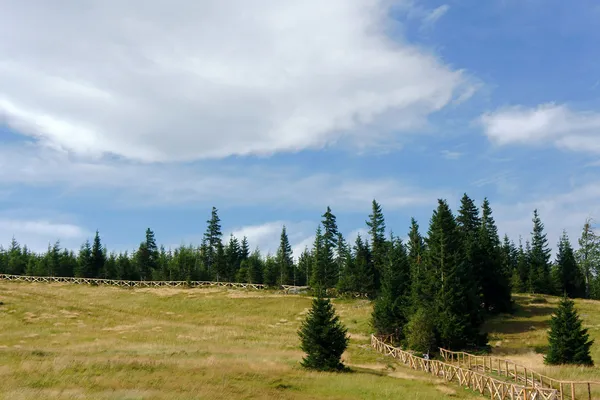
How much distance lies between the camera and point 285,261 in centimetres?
12688

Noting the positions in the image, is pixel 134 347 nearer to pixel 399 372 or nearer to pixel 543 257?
pixel 399 372

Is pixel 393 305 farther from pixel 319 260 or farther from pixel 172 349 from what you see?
pixel 319 260

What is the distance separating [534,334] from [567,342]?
1843cm

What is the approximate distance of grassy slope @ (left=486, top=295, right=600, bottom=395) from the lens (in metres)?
33.4

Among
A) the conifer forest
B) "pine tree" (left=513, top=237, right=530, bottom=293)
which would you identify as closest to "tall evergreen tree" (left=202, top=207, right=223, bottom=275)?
the conifer forest

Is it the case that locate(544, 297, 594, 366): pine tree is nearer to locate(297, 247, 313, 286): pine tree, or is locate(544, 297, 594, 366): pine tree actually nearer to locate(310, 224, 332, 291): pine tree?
locate(310, 224, 332, 291): pine tree

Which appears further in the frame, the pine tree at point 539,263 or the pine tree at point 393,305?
the pine tree at point 539,263

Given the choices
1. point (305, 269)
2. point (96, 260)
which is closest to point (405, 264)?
point (305, 269)

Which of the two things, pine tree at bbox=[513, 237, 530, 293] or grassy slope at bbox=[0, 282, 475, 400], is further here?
pine tree at bbox=[513, 237, 530, 293]

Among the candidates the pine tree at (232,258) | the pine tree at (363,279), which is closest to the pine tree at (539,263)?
→ the pine tree at (363,279)

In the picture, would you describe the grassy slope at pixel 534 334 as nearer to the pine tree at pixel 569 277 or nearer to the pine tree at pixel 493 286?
the pine tree at pixel 493 286

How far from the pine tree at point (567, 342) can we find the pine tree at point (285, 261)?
264 ft

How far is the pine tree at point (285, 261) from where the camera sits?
116438mm

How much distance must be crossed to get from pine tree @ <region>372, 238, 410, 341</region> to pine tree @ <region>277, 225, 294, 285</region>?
60.6 meters
